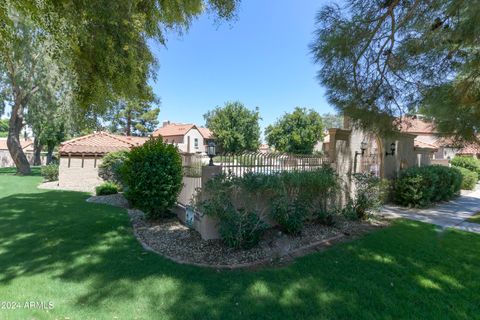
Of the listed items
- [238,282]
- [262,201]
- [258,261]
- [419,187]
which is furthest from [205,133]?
[238,282]

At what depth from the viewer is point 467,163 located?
20.1 metres

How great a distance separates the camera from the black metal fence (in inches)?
219

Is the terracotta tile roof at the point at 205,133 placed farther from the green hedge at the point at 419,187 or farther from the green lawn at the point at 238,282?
the green lawn at the point at 238,282

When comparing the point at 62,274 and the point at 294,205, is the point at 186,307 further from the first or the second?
the point at 294,205

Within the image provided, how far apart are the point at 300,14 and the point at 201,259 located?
5.15 m

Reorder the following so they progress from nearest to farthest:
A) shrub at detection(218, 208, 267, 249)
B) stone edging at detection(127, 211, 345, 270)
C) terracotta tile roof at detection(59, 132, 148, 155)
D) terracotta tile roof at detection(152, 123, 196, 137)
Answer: stone edging at detection(127, 211, 345, 270) → shrub at detection(218, 208, 267, 249) → terracotta tile roof at detection(59, 132, 148, 155) → terracotta tile roof at detection(152, 123, 196, 137)

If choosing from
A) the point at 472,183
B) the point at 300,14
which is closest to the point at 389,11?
the point at 300,14

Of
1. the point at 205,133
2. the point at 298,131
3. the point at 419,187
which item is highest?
the point at 205,133

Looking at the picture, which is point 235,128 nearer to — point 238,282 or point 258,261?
point 258,261

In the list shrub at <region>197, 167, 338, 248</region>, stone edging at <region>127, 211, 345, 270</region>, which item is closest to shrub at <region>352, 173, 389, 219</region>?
shrub at <region>197, 167, 338, 248</region>

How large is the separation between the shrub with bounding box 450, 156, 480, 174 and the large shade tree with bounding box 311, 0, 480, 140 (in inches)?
809

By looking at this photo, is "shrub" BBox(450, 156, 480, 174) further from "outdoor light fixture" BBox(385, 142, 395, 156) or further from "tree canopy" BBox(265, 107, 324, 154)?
"tree canopy" BBox(265, 107, 324, 154)

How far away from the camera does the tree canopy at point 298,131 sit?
3462cm

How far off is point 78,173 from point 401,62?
15.7 metres
